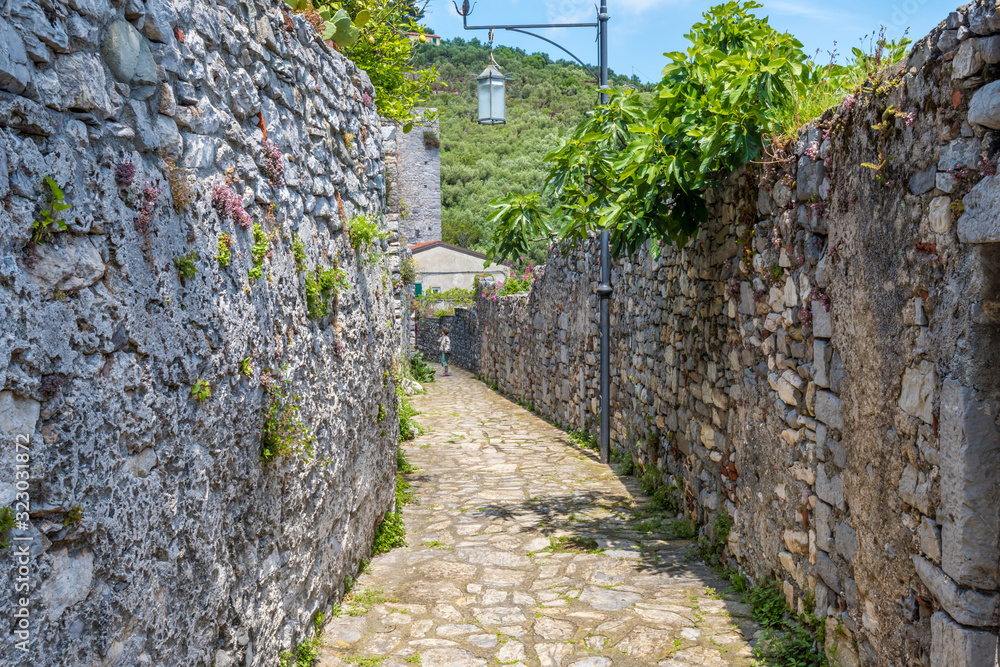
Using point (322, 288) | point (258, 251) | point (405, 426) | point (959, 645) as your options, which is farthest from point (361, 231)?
point (405, 426)

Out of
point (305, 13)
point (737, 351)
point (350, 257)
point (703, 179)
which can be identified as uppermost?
point (305, 13)

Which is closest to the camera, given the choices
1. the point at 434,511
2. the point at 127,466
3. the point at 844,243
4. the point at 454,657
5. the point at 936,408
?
the point at 127,466

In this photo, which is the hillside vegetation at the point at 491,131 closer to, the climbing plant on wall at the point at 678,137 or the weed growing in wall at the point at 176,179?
the climbing plant on wall at the point at 678,137

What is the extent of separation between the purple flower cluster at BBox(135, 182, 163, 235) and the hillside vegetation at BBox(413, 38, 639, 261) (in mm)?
32070

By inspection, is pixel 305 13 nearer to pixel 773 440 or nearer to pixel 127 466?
pixel 127 466

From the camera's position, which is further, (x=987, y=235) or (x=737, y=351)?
(x=737, y=351)

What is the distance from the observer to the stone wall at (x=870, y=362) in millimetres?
2420

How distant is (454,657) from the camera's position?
12.9 feet

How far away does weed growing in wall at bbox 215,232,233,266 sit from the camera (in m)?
2.78

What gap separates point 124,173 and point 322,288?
197cm

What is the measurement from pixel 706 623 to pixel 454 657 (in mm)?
1446

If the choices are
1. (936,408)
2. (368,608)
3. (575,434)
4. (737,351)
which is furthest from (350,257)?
(575,434)

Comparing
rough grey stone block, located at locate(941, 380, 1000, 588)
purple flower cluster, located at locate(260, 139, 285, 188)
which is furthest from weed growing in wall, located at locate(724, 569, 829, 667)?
purple flower cluster, located at locate(260, 139, 285, 188)

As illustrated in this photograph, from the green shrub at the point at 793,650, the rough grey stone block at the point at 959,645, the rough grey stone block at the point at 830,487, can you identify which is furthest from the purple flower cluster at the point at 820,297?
the green shrub at the point at 793,650
